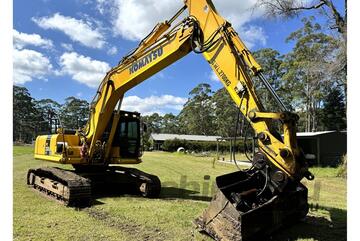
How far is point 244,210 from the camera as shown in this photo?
5656 millimetres

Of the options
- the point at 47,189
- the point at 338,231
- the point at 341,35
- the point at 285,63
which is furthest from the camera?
the point at 285,63

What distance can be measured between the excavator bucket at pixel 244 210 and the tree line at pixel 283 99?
1922mm

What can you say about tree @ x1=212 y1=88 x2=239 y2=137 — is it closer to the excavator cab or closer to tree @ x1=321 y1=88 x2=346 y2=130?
tree @ x1=321 y1=88 x2=346 y2=130

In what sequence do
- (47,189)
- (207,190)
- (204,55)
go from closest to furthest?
1. (204,55)
2. (47,189)
3. (207,190)

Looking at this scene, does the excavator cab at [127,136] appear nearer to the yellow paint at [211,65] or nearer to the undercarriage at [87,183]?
the yellow paint at [211,65]

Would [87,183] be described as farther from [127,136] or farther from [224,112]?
[224,112]

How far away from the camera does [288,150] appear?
18.0 ft

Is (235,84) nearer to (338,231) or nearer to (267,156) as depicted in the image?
(267,156)

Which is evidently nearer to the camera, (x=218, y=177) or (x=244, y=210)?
(x=244, y=210)

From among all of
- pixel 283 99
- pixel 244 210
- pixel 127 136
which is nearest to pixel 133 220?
pixel 244 210

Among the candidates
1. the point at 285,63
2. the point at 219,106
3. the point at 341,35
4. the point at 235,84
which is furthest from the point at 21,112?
the point at 235,84

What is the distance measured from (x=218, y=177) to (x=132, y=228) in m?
1.92

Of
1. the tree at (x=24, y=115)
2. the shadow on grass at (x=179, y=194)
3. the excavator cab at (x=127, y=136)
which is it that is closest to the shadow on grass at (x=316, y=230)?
the shadow on grass at (x=179, y=194)
